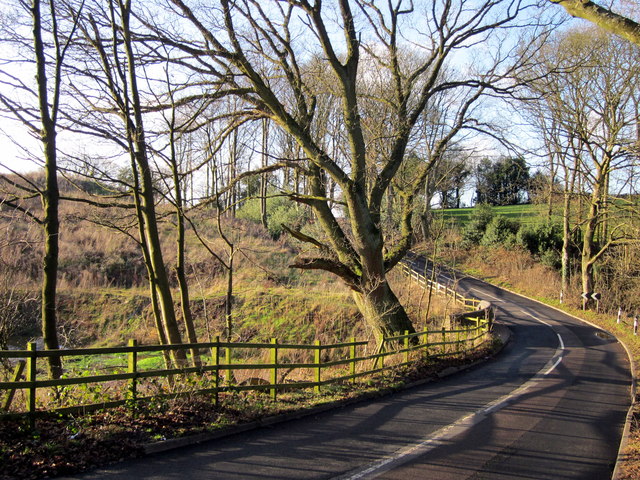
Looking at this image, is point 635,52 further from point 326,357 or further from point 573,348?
point 326,357

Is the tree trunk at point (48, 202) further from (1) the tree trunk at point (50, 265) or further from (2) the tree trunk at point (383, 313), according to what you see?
(2) the tree trunk at point (383, 313)

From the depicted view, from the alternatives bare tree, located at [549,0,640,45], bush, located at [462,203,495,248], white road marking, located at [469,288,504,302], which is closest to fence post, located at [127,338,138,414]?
bare tree, located at [549,0,640,45]

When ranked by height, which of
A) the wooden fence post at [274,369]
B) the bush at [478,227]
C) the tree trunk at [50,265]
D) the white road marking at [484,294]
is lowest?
the white road marking at [484,294]

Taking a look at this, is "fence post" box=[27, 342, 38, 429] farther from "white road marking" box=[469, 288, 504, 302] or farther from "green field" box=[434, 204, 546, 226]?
A: "green field" box=[434, 204, 546, 226]

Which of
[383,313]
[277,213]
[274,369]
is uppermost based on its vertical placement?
[277,213]

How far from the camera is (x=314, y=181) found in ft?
47.8

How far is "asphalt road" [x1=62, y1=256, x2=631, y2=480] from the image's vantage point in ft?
18.6

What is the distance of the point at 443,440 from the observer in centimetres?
711

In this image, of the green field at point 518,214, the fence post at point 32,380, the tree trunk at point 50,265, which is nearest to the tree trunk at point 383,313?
the tree trunk at point 50,265

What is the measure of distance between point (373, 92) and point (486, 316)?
1144cm

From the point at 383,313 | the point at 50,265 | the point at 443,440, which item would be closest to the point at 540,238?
the point at 383,313

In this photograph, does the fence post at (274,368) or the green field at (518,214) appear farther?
Result: the green field at (518,214)

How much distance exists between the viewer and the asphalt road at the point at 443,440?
5.66 meters

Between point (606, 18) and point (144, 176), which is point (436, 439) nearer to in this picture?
point (606, 18)
